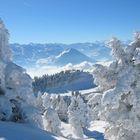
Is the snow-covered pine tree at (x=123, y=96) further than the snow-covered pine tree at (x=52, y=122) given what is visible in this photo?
No

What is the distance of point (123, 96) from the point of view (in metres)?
31.9

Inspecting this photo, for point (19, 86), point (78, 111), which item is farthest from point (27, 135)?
point (78, 111)

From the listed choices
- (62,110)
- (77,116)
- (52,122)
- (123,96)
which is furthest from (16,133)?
(62,110)

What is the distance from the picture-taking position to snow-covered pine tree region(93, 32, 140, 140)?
30.1 m

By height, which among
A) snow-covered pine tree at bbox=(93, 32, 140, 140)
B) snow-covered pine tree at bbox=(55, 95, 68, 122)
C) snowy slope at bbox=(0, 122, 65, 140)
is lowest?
snow-covered pine tree at bbox=(55, 95, 68, 122)

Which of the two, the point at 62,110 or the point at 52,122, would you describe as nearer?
the point at 52,122

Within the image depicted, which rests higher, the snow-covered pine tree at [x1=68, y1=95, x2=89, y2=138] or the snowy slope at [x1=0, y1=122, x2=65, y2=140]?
the snowy slope at [x1=0, y1=122, x2=65, y2=140]

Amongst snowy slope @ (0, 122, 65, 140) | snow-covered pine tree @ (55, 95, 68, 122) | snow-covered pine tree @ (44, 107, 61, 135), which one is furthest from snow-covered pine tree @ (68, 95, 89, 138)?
snowy slope @ (0, 122, 65, 140)

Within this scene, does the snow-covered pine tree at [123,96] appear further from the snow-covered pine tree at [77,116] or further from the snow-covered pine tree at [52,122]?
the snow-covered pine tree at [77,116]

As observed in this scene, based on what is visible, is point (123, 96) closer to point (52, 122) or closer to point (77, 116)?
point (52, 122)

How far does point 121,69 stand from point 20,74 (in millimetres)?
14678

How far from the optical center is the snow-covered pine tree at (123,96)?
3011 cm

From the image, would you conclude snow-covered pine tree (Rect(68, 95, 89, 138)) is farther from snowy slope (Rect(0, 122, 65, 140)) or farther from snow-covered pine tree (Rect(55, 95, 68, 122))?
snowy slope (Rect(0, 122, 65, 140))

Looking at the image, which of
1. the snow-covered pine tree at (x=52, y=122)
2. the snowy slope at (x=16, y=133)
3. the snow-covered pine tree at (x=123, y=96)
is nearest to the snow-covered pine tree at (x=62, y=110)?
the snow-covered pine tree at (x=52, y=122)
